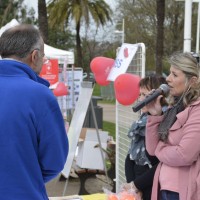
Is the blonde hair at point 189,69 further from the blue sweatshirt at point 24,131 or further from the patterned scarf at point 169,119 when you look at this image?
the blue sweatshirt at point 24,131

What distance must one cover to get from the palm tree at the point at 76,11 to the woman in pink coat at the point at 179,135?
56.9 ft

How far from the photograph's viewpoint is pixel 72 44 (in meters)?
41.5

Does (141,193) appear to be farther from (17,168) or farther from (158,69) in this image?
(158,69)

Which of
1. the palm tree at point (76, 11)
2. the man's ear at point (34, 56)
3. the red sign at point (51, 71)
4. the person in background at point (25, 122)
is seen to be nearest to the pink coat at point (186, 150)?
the person in background at point (25, 122)

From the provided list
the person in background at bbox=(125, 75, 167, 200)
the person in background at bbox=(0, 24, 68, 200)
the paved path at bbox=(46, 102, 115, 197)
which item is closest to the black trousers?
the person in background at bbox=(125, 75, 167, 200)

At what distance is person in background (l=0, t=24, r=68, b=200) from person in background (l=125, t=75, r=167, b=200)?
100 cm

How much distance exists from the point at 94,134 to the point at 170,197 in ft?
12.2

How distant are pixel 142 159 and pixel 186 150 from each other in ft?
2.32

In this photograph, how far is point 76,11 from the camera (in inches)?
767

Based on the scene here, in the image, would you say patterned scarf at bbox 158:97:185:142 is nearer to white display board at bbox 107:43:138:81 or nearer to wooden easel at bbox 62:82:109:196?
white display board at bbox 107:43:138:81

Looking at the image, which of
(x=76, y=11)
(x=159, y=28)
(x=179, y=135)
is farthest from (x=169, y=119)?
(x=76, y=11)

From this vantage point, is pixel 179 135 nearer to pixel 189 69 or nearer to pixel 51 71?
pixel 189 69

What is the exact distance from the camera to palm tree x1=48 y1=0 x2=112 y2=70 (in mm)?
19609

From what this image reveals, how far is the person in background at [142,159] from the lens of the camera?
2826mm
